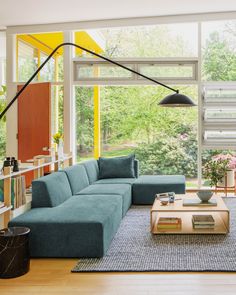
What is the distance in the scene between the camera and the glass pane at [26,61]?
7.95 m

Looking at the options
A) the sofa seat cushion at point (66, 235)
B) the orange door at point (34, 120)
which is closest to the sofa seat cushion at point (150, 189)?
the orange door at point (34, 120)

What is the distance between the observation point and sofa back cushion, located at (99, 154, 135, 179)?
23.2ft

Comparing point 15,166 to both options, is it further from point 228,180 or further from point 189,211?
point 228,180

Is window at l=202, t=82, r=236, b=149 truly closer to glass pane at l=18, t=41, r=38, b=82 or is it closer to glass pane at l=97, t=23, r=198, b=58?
glass pane at l=97, t=23, r=198, b=58

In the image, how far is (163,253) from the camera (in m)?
4.04

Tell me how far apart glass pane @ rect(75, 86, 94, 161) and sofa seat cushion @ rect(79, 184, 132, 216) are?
6.52 ft

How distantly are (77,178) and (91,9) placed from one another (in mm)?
3075

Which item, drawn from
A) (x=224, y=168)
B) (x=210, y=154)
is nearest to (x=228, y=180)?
(x=224, y=168)

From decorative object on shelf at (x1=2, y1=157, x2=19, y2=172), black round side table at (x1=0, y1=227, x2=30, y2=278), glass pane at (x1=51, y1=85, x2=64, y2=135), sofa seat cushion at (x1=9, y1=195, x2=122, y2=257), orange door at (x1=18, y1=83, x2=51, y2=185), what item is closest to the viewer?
black round side table at (x1=0, y1=227, x2=30, y2=278)

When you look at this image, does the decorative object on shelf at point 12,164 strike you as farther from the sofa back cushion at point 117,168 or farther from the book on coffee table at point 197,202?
the sofa back cushion at point 117,168

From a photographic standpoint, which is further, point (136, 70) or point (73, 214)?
point (136, 70)

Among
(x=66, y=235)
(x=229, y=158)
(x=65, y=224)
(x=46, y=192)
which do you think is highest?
(x=229, y=158)

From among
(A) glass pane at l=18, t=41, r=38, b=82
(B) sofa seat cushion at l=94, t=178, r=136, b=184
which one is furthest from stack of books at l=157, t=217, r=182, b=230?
(A) glass pane at l=18, t=41, r=38, b=82

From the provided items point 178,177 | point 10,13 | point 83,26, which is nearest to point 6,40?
point 10,13
